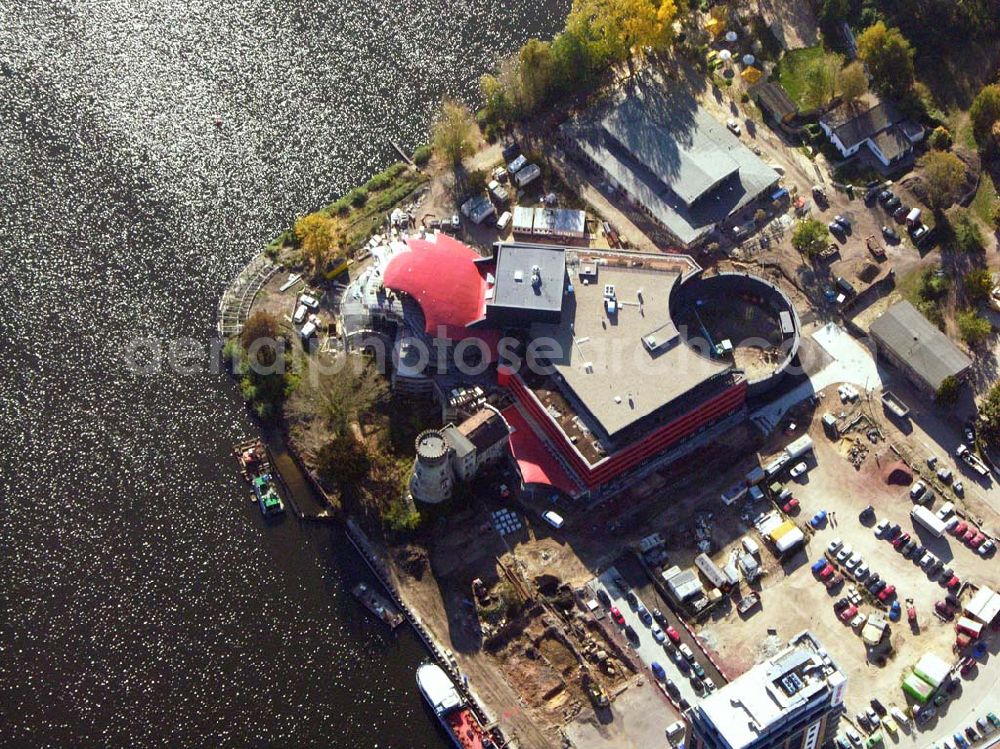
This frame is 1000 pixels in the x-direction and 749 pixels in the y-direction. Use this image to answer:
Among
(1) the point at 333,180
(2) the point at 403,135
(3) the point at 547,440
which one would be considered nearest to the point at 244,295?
(1) the point at 333,180

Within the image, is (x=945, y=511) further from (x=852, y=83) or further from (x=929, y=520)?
(x=852, y=83)

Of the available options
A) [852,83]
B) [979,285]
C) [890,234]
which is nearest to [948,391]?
[979,285]

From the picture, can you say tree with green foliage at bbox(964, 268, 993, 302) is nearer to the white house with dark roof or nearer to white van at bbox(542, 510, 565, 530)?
the white house with dark roof

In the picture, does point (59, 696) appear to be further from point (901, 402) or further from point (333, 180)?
point (901, 402)

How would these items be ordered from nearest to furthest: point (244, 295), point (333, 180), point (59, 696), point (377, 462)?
point (59, 696), point (377, 462), point (244, 295), point (333, 180)

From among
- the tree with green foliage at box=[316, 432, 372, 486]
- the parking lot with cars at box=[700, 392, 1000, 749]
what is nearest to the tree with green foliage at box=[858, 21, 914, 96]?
the parking lot with cars at box=[700, 392, 1000, 749]

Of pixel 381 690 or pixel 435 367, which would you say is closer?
pixel 381 690
